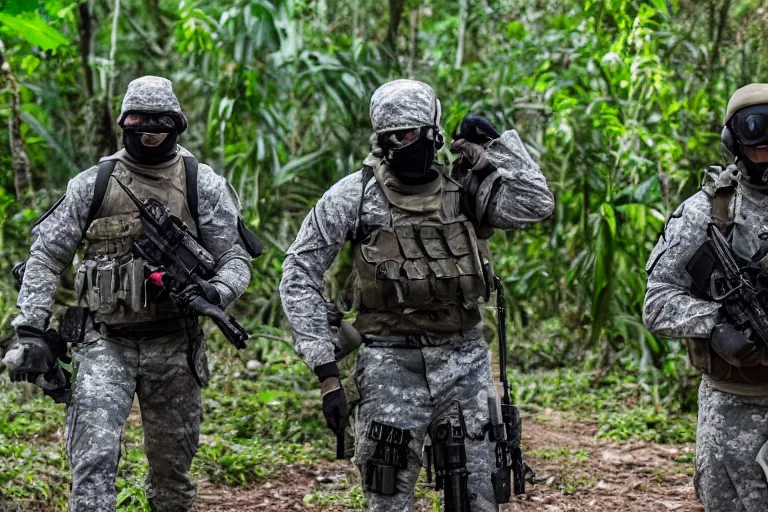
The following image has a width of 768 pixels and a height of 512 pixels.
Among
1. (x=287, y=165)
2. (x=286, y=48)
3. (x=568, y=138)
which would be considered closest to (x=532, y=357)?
(x=568, y=138)

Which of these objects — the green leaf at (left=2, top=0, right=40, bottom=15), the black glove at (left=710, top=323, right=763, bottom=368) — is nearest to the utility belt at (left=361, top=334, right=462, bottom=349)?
the black glove at (left=710, top=323, right=763, bottom=368)

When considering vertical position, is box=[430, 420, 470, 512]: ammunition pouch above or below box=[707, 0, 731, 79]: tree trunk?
below

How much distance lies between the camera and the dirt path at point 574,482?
6.11 metres

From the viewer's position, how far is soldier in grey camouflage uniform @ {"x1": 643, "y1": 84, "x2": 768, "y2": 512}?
12.0ft

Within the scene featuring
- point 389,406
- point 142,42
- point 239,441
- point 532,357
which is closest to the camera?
point 389,406

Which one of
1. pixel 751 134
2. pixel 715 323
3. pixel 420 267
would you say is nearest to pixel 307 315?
pixel 420 267

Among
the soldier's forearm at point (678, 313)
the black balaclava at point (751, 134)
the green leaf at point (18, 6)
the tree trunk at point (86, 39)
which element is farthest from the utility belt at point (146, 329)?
the tree trunk at point (86, 39)

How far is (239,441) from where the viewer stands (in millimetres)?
7117

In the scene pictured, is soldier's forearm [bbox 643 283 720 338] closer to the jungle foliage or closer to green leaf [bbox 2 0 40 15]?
green leaf [bbox 2 0 40 15]

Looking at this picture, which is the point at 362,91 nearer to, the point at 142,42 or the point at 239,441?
the point at 239,441

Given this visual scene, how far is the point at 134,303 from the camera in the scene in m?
4.55

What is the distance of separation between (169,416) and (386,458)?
119 centimetres

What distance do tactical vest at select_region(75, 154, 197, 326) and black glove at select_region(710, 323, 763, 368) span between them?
7.41 ft

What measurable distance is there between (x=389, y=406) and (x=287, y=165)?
4.71 m
